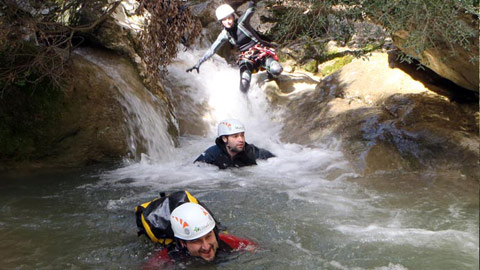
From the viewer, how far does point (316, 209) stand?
5.61 metres

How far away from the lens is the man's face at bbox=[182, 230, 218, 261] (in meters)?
4.23

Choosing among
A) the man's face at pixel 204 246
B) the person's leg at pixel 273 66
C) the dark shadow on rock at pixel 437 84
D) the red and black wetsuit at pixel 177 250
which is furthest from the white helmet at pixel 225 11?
the man's face at pixel 204 246

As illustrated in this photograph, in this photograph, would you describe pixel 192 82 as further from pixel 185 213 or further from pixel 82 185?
pixel 185 213

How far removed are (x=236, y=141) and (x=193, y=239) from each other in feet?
9.99

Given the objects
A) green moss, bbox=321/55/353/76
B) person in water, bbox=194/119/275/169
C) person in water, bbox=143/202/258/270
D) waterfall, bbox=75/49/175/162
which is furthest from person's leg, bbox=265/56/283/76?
person in water, bbox=143/202/258/270

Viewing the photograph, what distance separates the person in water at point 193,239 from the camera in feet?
13.8

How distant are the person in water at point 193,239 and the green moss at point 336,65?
7.89 m

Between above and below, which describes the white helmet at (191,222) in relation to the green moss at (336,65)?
below

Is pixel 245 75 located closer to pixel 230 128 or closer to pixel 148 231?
pixel 230 128

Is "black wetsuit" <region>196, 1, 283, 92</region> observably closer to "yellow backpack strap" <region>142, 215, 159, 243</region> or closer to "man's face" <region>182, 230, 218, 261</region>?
"yellow backpack strap" <region>142, 215, 159, 243</region>

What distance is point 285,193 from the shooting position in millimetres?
6273

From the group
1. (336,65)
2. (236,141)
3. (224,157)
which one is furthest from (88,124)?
(336,65)

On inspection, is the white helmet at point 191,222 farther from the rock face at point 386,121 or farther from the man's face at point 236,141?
the rock face at point 386,121

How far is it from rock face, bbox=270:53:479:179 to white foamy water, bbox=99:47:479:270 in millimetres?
344
